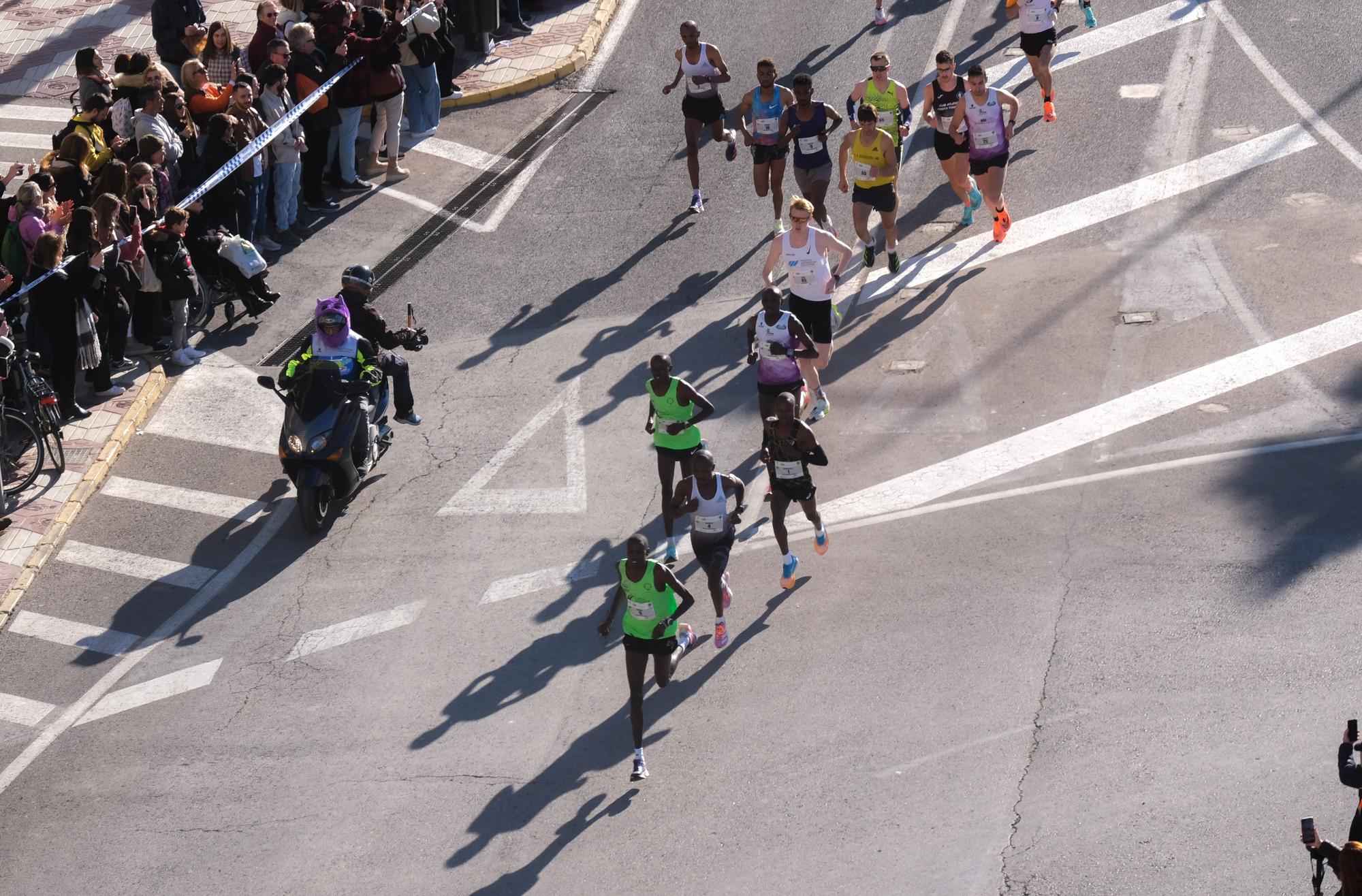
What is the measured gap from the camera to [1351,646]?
1118 centimetres

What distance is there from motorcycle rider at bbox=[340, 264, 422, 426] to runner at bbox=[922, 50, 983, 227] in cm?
618

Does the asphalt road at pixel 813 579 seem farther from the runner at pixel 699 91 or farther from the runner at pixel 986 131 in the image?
the runner at pixel 699 91

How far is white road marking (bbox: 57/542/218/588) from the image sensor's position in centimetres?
1381

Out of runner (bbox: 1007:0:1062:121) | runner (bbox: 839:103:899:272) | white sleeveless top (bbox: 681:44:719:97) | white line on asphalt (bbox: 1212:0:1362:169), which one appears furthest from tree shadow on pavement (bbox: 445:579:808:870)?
white line on asphalt (bbox: 1212:0:1362:169)

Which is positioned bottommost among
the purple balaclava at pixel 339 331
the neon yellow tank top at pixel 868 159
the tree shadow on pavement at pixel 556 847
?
the tree shadow on pavement at pixel 556 847

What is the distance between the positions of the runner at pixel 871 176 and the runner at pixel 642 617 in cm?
664

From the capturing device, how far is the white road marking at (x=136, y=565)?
13812mm

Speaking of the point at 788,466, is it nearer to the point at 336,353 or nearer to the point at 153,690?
the point at 336,353

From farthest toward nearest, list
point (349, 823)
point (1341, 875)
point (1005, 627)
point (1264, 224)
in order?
point (1264, 224) < point (1005, 627) < point (349, 823) < point (1341, 875)

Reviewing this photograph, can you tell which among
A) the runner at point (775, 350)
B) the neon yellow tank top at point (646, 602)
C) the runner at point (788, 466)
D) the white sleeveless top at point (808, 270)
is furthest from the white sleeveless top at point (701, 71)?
the neon yellow tank top at point (646, 602)

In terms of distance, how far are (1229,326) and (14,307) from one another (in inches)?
443

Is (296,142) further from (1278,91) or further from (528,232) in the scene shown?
(1278,91)

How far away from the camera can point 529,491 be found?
47.4 feet

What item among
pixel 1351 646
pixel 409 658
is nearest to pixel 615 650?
pixel 409 658
